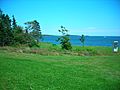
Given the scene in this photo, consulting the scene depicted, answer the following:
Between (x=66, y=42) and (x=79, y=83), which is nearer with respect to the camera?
(x=79, y=83)

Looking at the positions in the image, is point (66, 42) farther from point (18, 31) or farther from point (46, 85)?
point (46, 85)

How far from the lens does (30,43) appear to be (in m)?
65.7

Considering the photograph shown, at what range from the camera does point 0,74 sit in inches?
555

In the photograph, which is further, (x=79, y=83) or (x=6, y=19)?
(x=6, y=19)

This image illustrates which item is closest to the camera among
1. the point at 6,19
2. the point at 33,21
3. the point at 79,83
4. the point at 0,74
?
the point at 79,83

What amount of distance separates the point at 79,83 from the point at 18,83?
370cm

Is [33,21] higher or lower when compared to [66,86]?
higher

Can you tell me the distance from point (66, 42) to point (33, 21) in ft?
71.7

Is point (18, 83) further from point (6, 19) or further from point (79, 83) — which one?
point (6, 19)

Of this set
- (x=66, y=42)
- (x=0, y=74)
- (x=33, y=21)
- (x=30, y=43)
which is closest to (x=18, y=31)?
(x=30, y=43)

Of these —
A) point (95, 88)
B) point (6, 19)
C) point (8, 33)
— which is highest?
point (6, 19)

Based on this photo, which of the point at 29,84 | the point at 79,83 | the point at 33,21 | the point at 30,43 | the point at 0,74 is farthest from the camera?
the point at 33,21

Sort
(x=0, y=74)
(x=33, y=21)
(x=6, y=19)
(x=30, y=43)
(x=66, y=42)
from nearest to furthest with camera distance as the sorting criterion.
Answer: (x=0, y=74), (x=66, y=42), (x=6, y=19), (x=30, y=43), (x=33, y=21)

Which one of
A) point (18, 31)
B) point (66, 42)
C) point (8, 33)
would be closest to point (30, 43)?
point (18, 31)
